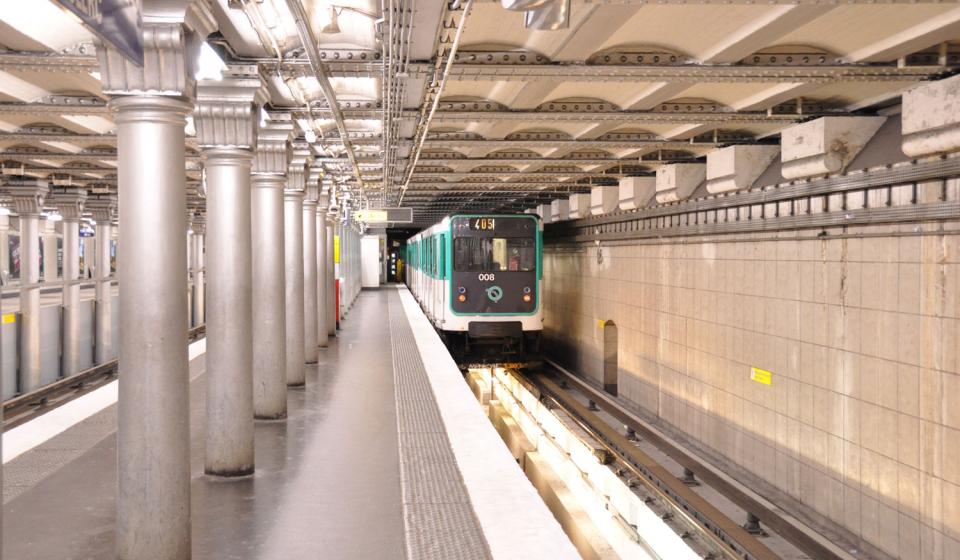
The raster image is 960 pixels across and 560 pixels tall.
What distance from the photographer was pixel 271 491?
5.23 meters

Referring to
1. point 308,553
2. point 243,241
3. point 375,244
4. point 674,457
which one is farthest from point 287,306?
point 375,244

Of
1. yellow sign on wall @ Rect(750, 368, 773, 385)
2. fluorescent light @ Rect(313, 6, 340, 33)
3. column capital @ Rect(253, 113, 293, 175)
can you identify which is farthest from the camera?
yellow sign on wall @ Rect(750, 368, 773, 385)

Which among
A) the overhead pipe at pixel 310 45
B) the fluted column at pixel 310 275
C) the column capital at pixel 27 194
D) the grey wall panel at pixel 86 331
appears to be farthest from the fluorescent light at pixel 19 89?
the grey wall panel at pixel 86 331

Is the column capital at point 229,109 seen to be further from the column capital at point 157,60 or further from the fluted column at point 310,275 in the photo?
the fluted column at point 310,275

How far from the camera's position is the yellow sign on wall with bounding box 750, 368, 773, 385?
30.5 feet

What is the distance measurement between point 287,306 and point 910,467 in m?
6.35

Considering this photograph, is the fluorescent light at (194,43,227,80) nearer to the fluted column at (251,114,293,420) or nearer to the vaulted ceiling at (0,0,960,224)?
the vaulted ceiling at (0,0,960,224)

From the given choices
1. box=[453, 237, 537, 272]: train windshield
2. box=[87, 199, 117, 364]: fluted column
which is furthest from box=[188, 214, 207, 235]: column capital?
box=[453, 237, 537, 272]: train windshield

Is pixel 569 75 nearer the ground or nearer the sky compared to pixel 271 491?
nearer the sky

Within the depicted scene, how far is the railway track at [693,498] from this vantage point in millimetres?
7605

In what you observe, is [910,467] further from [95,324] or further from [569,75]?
[95,324]

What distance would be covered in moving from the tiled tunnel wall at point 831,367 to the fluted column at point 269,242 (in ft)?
18.0

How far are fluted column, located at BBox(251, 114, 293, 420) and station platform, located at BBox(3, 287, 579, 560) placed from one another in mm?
754

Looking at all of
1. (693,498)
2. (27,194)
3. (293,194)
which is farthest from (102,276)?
(693,498)
